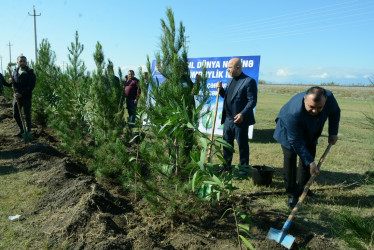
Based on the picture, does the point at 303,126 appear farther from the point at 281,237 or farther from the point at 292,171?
the point at 281,237

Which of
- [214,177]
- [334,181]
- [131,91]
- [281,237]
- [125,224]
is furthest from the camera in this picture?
[131,91]

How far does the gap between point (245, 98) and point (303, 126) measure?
4.42 ft

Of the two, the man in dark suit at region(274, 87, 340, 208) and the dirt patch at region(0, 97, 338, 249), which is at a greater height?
the man in dark suit at region(274, 87, 340, 208)

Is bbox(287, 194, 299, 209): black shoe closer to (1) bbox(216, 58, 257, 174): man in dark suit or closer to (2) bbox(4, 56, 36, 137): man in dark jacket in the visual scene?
(1) bbox(216, 58, 257, 174): man in dark suit

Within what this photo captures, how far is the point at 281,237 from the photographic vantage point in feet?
9.98

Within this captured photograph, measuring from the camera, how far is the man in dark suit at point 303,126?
3384mm

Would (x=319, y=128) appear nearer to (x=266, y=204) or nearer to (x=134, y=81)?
(x=266, y=204)

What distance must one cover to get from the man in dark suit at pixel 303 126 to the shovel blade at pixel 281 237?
842 millimetres

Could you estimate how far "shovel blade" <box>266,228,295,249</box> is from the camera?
2965 mm

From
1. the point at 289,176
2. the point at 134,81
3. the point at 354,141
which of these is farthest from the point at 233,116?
the point at 354,141

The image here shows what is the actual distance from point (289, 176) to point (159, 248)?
7.29 feet

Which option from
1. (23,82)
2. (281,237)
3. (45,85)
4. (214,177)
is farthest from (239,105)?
(45,85)

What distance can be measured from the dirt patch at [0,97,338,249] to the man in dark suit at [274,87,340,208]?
0.69m

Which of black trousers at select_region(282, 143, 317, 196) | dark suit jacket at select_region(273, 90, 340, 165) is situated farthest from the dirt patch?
dark suit jacket at select_region(273, 90, 340, 165)
